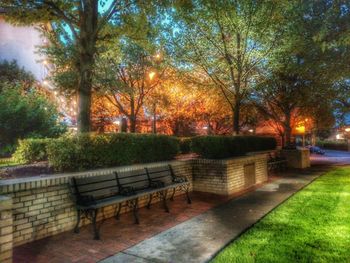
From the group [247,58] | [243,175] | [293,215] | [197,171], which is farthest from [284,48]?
[293,215]

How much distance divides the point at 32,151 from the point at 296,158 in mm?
14958

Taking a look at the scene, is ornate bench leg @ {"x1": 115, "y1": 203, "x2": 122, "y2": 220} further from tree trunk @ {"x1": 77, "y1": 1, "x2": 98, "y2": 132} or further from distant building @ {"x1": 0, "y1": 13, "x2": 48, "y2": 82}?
distant building @ {"x1": 0, "y1": 13, "x2": 48, "y2": 82}

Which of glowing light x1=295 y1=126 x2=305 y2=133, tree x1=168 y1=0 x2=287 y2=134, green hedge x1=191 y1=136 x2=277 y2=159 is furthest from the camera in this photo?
glowing light x1=295 y1=126 x2=305 y2=133

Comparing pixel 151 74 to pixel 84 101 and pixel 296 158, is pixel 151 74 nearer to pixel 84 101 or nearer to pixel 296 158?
pixel 84 101

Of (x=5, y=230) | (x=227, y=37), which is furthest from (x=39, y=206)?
(x=227, y=37)

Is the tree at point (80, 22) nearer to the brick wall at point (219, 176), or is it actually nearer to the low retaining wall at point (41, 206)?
the low retaining wall at point (41, 206)

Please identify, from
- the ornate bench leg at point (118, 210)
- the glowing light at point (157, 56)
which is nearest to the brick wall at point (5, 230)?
the ornate bench leg at point (118, 210)

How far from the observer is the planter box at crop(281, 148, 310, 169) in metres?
17.9

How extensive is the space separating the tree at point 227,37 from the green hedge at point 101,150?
19.0 ft

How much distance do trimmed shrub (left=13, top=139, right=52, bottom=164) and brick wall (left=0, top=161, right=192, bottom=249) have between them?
301cm

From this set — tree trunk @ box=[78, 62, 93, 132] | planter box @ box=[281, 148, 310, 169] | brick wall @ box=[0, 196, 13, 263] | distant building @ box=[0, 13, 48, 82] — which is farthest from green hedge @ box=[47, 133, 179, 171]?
distant building @ box=[0, 13, 48, 82]

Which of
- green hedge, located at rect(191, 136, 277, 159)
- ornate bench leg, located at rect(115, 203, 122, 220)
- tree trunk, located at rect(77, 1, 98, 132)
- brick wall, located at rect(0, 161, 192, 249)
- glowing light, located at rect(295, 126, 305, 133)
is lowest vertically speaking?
ornate bench leg, located at rect(115, 203, 122, 220)

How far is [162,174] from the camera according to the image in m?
8.15

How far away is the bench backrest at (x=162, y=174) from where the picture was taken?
7767mm
